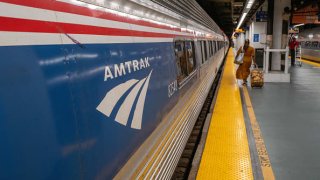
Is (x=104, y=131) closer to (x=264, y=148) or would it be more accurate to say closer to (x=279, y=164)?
(x=279, y=164)

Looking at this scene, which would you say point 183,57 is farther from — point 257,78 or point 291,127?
point 257,78

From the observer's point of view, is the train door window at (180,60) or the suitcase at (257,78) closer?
the train door window at (180,60)

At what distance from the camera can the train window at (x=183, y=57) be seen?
445 centimetres

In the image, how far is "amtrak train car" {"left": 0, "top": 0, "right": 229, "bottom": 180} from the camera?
1182 mm

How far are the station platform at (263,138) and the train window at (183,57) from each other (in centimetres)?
116

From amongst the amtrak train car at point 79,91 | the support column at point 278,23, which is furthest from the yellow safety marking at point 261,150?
the support column at point 278,23

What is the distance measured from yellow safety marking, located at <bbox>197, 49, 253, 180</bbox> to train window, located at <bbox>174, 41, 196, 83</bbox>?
1148mm

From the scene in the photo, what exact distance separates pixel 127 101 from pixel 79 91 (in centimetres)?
62

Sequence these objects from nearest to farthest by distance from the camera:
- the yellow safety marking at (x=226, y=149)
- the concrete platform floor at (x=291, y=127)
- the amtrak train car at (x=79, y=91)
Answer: the amtrak train car at (x=79, y=91)
the yellow safety marking at (x=226, y=149)
the concrete platform floor at (x=291, y=127)

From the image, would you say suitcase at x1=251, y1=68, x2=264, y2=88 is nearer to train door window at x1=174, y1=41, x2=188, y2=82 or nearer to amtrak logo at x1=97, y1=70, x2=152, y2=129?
train door window at x1=174, y1=41, x2=188, y2=82

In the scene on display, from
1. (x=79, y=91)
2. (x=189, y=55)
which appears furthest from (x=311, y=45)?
(x=79, y=91)

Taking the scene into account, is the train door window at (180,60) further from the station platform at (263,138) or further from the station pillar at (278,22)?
the station pillar at (278,22)

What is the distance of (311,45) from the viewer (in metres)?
33.0

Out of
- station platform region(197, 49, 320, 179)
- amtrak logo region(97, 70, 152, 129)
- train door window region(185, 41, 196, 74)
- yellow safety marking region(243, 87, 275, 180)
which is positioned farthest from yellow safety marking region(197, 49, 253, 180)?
amtrak logo region(97, 70, 152, 129)
